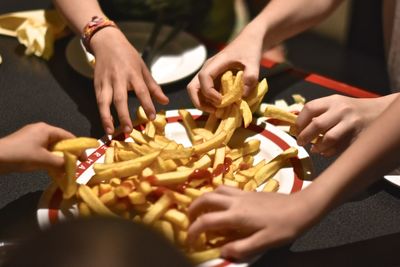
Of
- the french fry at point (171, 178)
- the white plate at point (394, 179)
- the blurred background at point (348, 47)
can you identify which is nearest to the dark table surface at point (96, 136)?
the white plate at point (394, 179)

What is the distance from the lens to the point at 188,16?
2082 mm

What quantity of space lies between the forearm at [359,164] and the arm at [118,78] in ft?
1.58

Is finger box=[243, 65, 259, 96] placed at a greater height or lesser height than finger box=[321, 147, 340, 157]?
greater

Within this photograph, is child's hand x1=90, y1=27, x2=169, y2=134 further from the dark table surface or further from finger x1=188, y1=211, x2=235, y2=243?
finger x1=188, y1=211, x2=235, y2=243

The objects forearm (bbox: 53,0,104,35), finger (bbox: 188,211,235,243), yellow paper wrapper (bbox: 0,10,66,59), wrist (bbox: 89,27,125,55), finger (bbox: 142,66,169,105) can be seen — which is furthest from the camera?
yellow paper wrapper (bbox: 0,10,66,59)

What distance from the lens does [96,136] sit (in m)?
1.50

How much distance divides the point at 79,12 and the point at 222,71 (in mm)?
528

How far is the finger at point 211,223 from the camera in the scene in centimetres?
98

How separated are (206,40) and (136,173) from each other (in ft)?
3.10

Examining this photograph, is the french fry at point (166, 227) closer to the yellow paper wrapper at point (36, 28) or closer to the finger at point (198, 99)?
the finger at point (198, 99)

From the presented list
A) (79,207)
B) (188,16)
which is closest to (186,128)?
(79,207)

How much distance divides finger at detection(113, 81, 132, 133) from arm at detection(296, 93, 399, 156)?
384mm

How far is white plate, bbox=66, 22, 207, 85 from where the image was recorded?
5.68 ft

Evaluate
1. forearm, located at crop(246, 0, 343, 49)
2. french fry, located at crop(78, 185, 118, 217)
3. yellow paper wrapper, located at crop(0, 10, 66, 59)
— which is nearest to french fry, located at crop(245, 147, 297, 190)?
french fry, located at crop(78, 185, 118, 217)
